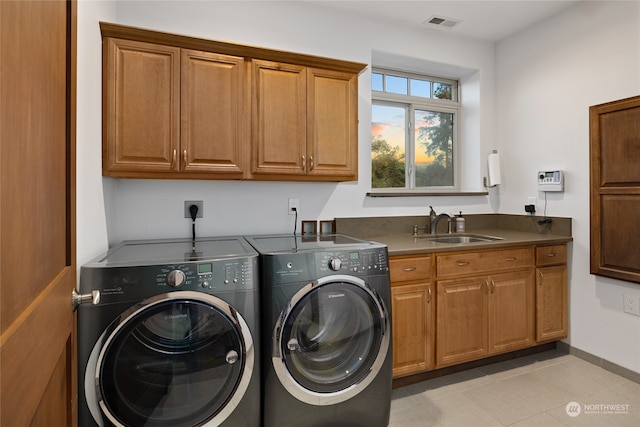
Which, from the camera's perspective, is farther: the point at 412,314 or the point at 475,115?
the point at 475,115

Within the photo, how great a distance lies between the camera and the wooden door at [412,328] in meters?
2.22

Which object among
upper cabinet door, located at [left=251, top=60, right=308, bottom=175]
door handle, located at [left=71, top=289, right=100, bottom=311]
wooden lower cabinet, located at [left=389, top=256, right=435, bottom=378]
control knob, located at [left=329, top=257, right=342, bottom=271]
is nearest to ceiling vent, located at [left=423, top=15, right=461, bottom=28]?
upper cabinet door, located at [left=251, top=60, right=308, bottom=175]

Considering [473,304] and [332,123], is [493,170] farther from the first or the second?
[332,123]

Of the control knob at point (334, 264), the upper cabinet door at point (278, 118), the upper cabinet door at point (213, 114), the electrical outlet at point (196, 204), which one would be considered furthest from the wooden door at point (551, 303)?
the electrical outlet at point (196, 204)

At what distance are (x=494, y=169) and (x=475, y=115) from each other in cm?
56

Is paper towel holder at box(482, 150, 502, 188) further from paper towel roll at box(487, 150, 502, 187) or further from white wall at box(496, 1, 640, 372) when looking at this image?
white wall at box(496, 1, 640, 372)

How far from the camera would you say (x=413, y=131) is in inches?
130

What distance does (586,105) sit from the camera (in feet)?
8.65

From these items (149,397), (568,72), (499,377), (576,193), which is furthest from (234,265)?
(568,72)

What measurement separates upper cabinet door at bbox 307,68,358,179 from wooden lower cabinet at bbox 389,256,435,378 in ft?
2.40

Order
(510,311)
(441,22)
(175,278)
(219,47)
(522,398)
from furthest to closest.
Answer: (441,22) → (510,311) → (522,398) → (219,47) → (175,278)

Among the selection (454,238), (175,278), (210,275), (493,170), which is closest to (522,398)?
(454,238)

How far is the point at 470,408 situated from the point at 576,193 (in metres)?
1.82

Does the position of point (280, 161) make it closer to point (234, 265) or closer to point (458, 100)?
point (234, 265)
